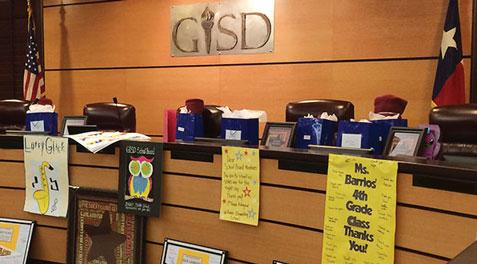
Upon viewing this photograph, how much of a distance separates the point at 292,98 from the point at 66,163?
8.27 feet

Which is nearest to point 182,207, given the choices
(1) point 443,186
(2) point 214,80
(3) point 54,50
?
Result: (1) point 443,186

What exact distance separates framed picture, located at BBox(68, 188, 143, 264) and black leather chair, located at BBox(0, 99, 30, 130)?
5.36ft

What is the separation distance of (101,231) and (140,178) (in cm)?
32

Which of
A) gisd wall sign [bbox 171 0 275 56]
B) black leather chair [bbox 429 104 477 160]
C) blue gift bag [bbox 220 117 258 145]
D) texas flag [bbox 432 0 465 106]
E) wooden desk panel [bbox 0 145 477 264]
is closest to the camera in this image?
wooden desk panel [bbox 0 145 477 264]

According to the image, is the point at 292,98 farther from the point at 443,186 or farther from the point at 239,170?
the point at 443,186

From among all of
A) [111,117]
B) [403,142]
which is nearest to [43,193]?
[111,117]

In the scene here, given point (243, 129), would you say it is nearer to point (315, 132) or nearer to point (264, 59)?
point (315, 132)

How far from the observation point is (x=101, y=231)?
2.09m

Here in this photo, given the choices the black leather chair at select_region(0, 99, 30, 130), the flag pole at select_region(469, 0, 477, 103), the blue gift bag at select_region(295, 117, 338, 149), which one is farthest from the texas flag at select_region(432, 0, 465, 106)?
the black leather chair at select_region(0, 99, 30, 130)

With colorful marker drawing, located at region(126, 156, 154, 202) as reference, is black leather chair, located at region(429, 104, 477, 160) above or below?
above

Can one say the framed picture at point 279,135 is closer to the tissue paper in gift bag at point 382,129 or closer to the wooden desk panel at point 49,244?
the tissue paper in gift bag at point 382,129

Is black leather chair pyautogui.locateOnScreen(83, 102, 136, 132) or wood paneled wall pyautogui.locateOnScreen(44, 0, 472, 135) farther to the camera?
wood paneled wall pyautogui.locateOnScreen(44, 0, 472, 135)

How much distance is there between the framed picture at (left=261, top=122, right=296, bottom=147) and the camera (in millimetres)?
2053

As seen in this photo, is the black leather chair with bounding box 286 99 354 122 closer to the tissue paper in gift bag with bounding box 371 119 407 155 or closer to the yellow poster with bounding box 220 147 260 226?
the tissue paper in gift bag with bounding box 371 119 407 155
